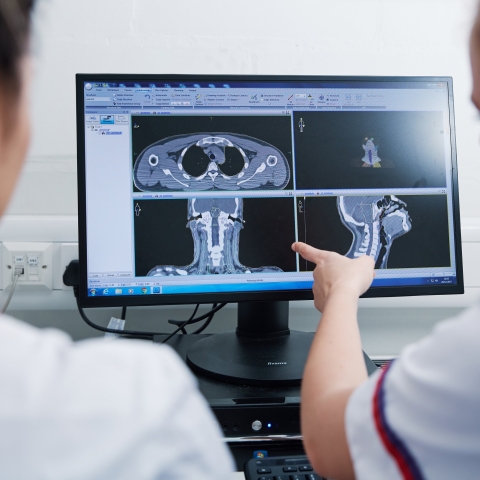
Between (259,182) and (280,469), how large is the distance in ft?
1.57

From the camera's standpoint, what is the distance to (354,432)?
0.52 meters

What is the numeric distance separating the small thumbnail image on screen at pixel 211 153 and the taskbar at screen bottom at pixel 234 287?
17cm

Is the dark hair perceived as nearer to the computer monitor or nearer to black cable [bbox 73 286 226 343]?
the computer monitor

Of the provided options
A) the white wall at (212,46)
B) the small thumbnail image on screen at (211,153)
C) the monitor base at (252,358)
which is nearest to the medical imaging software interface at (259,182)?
the small thumbnail image on screen at (211,153)

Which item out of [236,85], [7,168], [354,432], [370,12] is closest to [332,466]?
[354,432]

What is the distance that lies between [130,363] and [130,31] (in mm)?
968

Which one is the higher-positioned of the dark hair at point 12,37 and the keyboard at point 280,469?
the dark hair at point 12,37

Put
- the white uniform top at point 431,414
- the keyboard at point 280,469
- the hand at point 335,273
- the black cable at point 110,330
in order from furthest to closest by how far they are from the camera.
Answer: the black cable at point 110,330, the hand at point 335,273, the keyboard at point 280,469, the white uniform top at point 431,414

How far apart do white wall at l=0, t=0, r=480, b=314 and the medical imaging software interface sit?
244 millimetres

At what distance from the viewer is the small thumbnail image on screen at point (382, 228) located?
0.99 metres

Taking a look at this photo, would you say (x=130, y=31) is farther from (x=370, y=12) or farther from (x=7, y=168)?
(x=7, y=168)

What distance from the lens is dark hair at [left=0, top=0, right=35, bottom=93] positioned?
14.0 inches

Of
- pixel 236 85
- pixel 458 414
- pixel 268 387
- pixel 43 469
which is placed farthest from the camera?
pixel 236 85

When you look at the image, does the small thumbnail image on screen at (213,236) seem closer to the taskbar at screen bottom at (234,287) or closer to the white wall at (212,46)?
the taskbar at screen bottom at (234,287)
